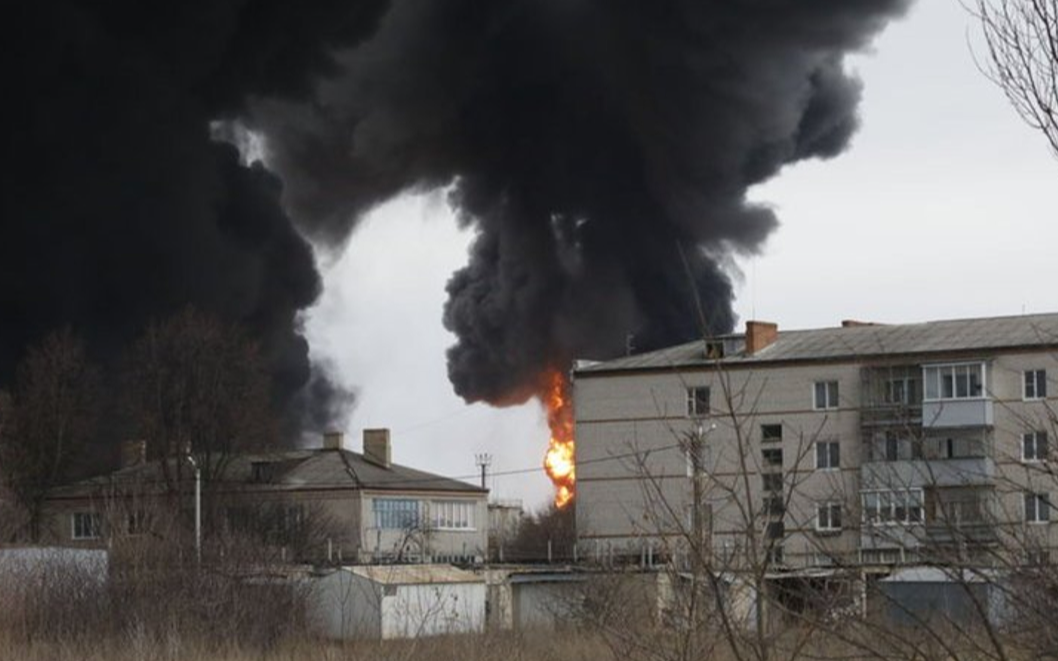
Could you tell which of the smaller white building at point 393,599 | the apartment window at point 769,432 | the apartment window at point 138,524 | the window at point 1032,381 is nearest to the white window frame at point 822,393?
the apartment window at point 769,432

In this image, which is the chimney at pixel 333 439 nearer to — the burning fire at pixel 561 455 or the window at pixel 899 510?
the burning fire at pixel 561 455

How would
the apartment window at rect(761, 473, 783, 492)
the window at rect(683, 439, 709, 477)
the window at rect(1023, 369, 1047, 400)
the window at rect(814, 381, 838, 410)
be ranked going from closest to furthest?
the window at rect(683, 439, 709, 477), the apartment window at rect(761, 473, 783, 492), the window at rect(1023, 369, 1047, 400), the window at rect(814, 381, 838, 410)

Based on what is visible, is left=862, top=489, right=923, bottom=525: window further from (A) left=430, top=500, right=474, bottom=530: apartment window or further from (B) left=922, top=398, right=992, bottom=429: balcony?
(A) left=430, top=500, right=474, bottom=530: apartment window

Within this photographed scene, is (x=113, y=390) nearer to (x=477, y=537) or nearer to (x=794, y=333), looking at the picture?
(x=477, y=537)

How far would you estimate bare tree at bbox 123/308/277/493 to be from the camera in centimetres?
6694

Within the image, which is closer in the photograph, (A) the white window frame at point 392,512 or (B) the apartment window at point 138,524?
(B) the apartment window at point 138,524

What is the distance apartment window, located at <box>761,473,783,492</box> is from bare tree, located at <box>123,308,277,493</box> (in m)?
56.4

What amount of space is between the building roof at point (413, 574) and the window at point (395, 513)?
18108 millimetres

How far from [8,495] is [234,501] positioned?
14.8 meters

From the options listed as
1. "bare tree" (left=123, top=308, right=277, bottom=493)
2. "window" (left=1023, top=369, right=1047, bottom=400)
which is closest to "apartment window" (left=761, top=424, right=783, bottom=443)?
"window" (left=1023, top=369, right=1047, bottom=400)

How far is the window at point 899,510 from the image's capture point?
6.98 metres

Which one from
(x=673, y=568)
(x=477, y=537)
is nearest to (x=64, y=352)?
(x=477, y=537)

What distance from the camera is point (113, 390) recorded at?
75.3 meters

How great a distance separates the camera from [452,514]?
77000 mm
